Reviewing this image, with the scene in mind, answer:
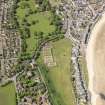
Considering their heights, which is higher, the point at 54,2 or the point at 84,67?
the point at 54,2

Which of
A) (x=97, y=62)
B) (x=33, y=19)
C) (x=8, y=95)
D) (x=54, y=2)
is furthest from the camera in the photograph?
(x=54, y=2)

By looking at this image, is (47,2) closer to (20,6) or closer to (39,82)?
(20,6)

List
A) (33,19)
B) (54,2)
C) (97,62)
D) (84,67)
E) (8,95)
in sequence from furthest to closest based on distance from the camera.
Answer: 1. (54,2)
2. (33,19)
3. (97,62)
4. (84,67)
5. (8,95)

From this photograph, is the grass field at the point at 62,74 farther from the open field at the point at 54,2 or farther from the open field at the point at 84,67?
the open field at the point at 54,2

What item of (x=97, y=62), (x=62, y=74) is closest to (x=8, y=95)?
(x=62, y=74)

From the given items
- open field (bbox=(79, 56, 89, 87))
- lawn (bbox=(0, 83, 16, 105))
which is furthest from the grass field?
lawn (bbox=(0, 83, 16, 105))

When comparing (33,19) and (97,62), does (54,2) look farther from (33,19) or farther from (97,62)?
(97,62)
